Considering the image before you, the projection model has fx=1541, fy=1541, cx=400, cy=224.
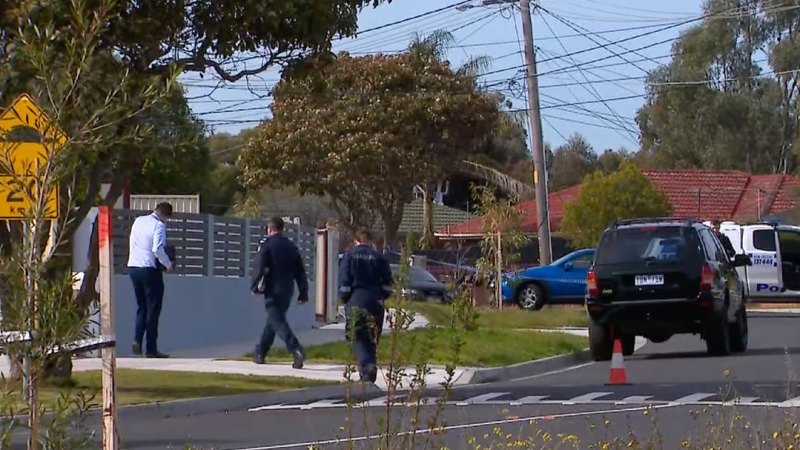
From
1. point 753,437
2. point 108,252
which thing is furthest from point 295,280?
point 108,252

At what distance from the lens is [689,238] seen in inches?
820

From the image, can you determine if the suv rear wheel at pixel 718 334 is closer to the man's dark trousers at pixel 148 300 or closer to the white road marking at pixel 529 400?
the white road marking at pixel 529 400

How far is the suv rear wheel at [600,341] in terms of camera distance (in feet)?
69.9

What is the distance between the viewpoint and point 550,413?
13836 millimetres

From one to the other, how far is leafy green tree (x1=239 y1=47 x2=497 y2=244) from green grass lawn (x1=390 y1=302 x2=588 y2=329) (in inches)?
423

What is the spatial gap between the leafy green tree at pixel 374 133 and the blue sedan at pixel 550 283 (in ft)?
22.3

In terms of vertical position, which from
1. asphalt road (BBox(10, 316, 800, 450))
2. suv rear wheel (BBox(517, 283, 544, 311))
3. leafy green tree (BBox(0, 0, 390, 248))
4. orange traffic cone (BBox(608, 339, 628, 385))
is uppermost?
leafy green tree (BBox(0, 0, 390, 248))

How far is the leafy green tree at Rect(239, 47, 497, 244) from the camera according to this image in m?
41.0

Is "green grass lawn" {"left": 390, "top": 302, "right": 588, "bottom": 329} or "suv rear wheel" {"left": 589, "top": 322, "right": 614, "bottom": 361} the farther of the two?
"green grass lawn" {"left": 390, "top": 302, "right": 588, "bottom": 329}

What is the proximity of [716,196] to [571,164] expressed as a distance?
75.4ft

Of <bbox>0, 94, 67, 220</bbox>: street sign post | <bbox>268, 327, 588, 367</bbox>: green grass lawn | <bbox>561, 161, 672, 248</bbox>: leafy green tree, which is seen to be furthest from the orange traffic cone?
<bbox>561, 161, 672, 248</bbox>: leafy green tree

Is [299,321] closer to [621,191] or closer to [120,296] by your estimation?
[120,296]

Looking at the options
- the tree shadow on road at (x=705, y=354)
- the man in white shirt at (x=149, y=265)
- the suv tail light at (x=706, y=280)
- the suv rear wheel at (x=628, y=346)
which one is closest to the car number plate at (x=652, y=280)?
the suv tail light at (x=706, y=280)

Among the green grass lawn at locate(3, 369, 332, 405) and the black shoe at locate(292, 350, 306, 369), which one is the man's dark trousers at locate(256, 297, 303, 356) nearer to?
the black shoe at locate(292, 350, 306, 369)
